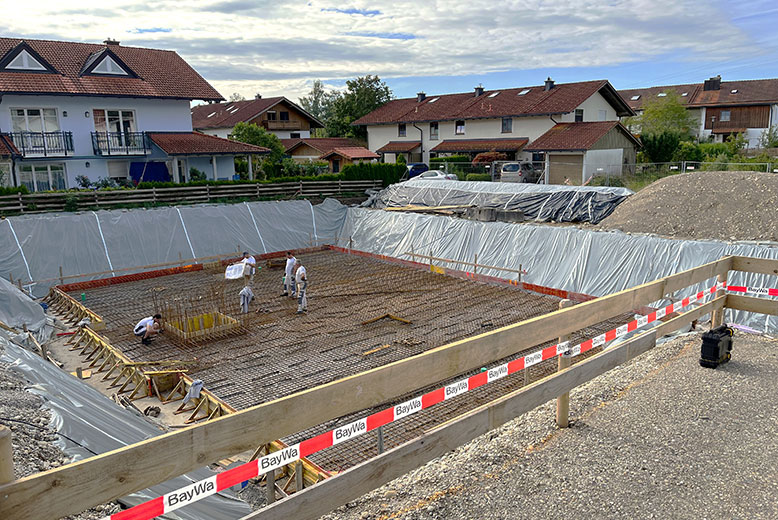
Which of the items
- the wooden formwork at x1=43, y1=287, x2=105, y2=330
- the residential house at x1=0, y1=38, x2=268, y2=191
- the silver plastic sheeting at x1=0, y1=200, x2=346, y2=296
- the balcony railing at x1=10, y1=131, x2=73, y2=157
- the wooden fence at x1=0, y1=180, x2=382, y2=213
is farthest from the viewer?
the residential house at x1=0, y1=38, x2=268, y2=191

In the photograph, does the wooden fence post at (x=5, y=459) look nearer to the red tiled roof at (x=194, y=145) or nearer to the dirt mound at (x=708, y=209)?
the dirt mound at (x=708, y=209)

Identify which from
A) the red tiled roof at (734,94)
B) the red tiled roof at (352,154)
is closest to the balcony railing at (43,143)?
the red tiled roof at (352,154)

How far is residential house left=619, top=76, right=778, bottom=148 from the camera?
4959 centimetres

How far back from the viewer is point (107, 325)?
47.7 ft

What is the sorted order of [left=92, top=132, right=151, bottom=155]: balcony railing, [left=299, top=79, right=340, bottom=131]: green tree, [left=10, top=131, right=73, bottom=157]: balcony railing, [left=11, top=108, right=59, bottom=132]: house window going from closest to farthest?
[left=10, top=131, right=73, bottom=157]: balcony railing < [left=11, top=108, right=59, bottom=132]: house window < [left=92, top=132, right=151, bottom=155]: balcony railing < [left=299, top=79, right=340, bottom=131]: green tree

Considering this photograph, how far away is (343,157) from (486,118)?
10843mm

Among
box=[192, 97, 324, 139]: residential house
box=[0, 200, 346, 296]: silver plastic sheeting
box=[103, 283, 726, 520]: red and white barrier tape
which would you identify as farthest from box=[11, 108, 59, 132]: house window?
box=[103, 283, 726, 520]: red and white barrier tape

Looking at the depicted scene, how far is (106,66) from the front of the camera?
2778 centimetres

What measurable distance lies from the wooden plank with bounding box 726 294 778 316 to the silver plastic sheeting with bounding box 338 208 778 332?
17.4 feet

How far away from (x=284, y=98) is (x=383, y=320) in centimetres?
3936

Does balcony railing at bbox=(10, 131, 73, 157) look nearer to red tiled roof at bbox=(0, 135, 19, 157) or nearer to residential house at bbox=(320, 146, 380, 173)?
red tiled roof at bbox=(0, 135, 19, 157)

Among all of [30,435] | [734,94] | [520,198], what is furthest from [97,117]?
[734,94]

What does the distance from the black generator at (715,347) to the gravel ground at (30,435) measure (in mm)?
5991

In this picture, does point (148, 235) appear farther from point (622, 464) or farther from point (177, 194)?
point (622, 464)
